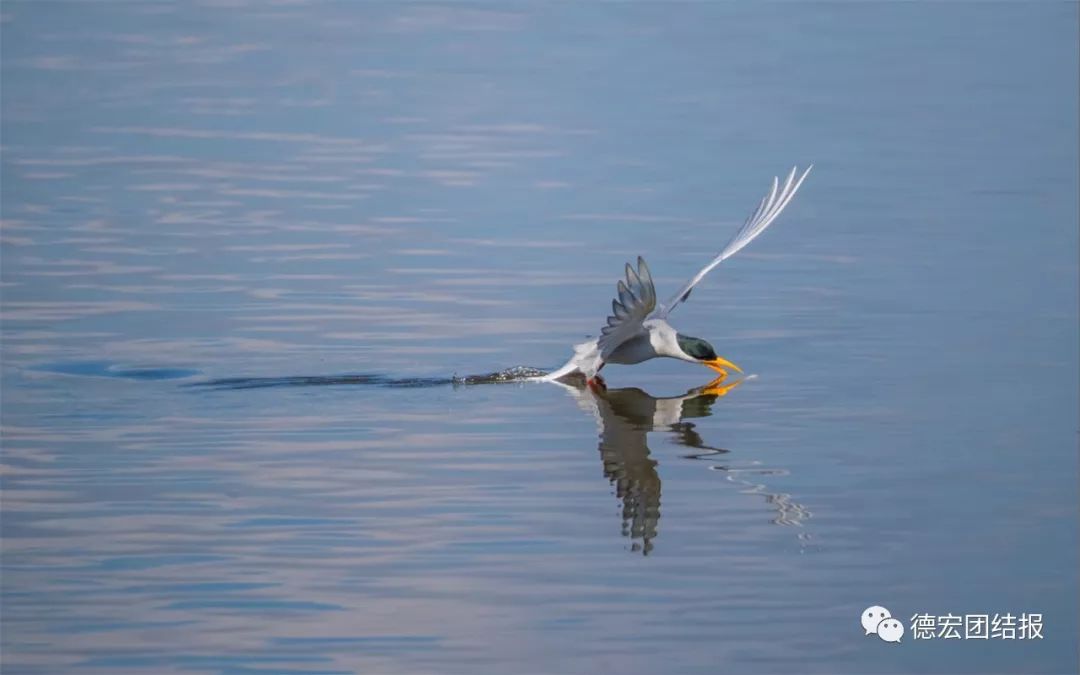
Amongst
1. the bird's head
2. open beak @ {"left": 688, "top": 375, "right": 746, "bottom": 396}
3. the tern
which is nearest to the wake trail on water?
the tern

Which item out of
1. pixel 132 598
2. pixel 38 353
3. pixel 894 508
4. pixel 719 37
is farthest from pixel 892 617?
pixel 719 37

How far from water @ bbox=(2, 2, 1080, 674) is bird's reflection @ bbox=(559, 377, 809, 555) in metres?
0.04

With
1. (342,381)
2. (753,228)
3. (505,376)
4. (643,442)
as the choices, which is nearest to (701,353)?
(753,228)

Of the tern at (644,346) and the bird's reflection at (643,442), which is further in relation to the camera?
the tern at (644,346)

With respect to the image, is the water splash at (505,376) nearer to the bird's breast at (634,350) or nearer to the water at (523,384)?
the water at (523,384)

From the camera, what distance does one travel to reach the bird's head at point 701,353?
12.2m

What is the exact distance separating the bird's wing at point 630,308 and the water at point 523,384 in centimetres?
42

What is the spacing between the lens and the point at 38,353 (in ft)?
40.5

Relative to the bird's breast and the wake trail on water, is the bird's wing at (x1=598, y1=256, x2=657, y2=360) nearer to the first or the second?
the bird's breast

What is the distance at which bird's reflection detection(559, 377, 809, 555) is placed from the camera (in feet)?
30.2

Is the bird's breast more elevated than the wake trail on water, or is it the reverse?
the bird's breast

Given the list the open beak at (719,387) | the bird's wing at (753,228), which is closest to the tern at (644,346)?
the bird's wing at (753,228)

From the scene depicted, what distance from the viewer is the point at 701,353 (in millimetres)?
12188

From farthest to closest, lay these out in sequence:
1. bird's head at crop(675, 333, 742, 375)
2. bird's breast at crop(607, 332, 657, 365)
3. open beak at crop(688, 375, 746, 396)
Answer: bird's breast at crop(607, 332, 657, 365)
bird's head at crop(675, 333, 742, 375)
open beak at crop(688, 375, 746, 396)
